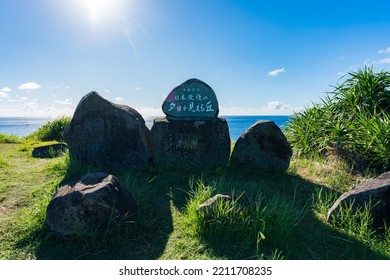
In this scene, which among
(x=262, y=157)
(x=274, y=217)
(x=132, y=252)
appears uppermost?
(x=262, y=157)

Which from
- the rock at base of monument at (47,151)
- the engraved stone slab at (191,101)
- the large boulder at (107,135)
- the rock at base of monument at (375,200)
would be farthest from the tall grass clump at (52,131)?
the rock at base of monument at (375,200)

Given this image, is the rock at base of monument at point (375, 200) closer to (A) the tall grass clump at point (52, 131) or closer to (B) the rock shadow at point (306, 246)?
(B) the rock shadow at point (306, 246)

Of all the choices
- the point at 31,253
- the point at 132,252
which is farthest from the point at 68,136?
the point at 132,252

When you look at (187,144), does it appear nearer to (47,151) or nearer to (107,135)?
(107,135)

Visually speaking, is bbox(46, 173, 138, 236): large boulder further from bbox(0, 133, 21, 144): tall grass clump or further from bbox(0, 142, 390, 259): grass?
bbox(0, 133, 21, 144): tall grass clump

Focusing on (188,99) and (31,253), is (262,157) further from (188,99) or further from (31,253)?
(31,253)

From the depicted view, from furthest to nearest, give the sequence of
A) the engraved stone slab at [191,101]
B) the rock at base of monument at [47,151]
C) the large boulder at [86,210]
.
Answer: the rock at base of monument at [47,151] < the engraved stone slab at [191,101] < the large boulder at [86,210]

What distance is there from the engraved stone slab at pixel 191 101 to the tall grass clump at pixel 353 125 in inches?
113

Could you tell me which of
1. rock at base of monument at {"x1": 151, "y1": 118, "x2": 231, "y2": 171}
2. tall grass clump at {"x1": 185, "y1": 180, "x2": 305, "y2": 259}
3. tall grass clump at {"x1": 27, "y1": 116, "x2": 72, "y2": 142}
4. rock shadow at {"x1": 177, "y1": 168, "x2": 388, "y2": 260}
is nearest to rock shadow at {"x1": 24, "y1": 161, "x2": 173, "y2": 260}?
tall grass clump at {"x1": 185, "y1": 180, "x2": 305, "y2": 259}

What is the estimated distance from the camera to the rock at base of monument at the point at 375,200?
13.8 ft

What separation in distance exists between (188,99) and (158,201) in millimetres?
2497

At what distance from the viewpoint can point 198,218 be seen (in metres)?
3.94

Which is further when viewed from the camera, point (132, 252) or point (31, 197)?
point (31, 197)

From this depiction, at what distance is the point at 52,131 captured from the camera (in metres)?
12.9
